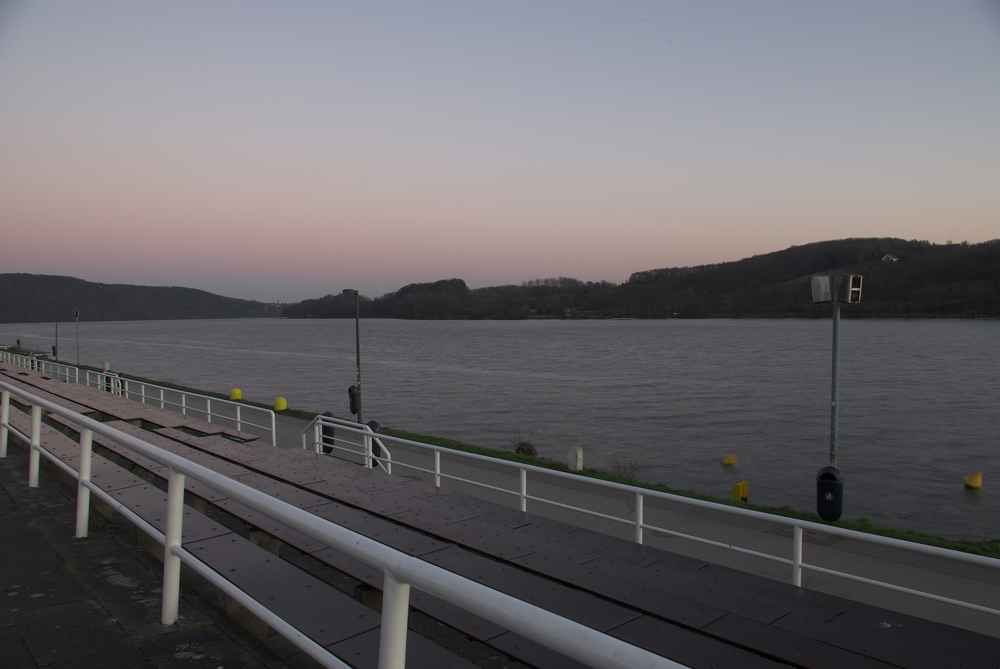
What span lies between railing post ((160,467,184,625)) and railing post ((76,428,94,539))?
1.74 m

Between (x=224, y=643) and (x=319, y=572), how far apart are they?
1932 mm

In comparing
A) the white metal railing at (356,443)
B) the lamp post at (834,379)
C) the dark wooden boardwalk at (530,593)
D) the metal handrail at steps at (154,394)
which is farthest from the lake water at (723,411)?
the dark wooden boardwalk at (530,593)

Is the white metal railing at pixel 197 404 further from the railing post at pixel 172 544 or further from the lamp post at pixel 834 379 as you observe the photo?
the lamp post at pixel 834 379

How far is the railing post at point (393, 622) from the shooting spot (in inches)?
66.9

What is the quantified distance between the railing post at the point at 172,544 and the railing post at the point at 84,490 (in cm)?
174

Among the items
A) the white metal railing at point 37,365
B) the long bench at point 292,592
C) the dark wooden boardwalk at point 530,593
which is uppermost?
the long bench at point 292,592

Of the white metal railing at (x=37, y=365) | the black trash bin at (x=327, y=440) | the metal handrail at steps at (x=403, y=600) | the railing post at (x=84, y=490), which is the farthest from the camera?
the white metal railing at (x=37, y=365)

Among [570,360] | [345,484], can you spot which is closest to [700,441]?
[345,484]

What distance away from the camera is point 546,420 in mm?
34688

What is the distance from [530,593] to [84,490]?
3.43 meters

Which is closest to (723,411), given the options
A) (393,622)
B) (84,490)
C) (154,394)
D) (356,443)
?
(356,443)

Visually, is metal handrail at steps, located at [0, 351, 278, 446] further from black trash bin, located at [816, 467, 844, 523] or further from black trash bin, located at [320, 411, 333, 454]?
black trash bin, located at [816, 467, 844, 523]

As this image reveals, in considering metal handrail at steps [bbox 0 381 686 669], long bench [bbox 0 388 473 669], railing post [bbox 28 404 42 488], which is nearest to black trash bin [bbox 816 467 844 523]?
long bench [bbox 0 388 473 669]

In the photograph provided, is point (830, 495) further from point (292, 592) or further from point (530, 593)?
point (292, 592)
